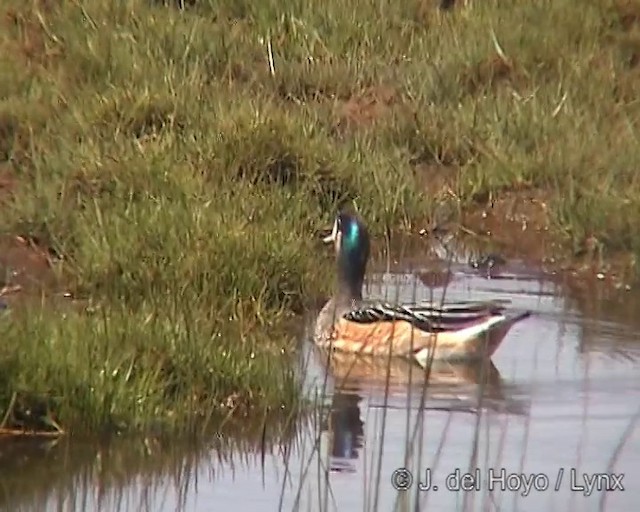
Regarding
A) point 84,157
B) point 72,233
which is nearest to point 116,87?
point 84,157

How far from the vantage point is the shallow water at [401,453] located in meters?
7.14

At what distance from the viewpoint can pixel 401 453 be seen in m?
7.67

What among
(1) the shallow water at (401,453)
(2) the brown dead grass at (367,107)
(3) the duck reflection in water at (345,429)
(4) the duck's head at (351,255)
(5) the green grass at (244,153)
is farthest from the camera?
(2) the brown dead grass at (367,107)

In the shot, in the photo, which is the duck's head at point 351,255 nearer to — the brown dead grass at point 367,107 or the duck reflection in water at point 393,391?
the duck reflection in water at point 393,391

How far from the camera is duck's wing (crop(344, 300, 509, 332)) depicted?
9.37 meters

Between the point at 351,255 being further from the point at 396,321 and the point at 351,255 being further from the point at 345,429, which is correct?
the point at 345,429

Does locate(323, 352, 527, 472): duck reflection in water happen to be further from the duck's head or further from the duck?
the duck's head

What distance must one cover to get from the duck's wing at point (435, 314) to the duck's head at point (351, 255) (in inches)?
10.4

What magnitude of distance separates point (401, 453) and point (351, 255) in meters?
2.63

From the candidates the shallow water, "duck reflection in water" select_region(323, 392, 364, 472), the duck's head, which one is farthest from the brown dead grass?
"duck reflection in water" select_region(323, 392, 364, 472)

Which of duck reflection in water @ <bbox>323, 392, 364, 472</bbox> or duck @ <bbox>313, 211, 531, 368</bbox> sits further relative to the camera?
duck @ <bbox>313, 211, 531, 368</bbox>

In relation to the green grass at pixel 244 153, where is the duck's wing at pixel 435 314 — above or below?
below

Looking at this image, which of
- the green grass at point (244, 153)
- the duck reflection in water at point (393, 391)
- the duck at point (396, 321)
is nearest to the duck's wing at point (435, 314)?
the duck at point (396, 321)

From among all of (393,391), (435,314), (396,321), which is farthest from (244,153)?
(393,391)
